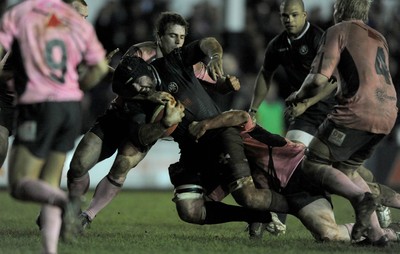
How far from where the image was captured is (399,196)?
8.91m

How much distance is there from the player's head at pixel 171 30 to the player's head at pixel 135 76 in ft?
2.46

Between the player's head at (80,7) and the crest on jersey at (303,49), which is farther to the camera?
the crest on jersey at (303,49)

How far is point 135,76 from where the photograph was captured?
27.2 ft

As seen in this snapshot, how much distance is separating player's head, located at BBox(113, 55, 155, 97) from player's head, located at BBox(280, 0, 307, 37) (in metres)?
1.95

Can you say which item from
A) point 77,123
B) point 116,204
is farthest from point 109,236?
point 116,204

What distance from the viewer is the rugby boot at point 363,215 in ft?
23.9

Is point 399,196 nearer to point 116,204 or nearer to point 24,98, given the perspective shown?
point 24,98

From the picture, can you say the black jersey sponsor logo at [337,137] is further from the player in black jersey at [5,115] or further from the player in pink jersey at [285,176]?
the player in black jersey at [5,115]

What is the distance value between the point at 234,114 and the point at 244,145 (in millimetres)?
417

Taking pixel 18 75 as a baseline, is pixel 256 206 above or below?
below

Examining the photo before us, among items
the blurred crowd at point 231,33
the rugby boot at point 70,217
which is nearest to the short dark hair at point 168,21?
the rugby boot at point 70,217

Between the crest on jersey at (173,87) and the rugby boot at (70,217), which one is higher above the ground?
the rugby boot at (70,217)

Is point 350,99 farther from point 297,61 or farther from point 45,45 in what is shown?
point 45,45

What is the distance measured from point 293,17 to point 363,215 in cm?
305
